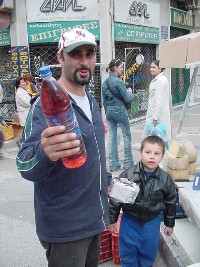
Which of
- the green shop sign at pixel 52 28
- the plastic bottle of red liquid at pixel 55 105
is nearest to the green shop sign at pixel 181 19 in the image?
the green shop sign at pixel 52 28

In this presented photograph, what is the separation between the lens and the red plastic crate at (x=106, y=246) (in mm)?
3373

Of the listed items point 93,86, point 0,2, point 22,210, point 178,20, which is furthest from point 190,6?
point 22,210

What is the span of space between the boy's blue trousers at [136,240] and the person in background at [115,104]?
3058 mm

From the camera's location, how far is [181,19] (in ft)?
46.6

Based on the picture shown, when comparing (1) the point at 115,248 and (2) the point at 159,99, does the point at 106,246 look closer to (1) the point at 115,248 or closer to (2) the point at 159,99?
(1) the point at 115,248

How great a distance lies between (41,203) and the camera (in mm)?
1925

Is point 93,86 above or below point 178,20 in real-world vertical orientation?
below

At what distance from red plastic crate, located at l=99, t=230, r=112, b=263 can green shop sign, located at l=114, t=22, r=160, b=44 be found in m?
7.79

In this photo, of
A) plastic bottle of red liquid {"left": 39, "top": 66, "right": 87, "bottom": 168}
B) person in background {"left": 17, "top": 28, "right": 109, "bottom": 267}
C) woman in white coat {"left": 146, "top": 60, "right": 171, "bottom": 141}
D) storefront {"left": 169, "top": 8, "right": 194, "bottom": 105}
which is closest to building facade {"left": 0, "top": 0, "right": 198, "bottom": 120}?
storefront {"left": 169, "top": 8, "right": 194, "bottom": 105}

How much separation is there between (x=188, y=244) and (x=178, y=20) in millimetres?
12002

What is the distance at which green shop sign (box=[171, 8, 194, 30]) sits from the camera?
1343 centimetres

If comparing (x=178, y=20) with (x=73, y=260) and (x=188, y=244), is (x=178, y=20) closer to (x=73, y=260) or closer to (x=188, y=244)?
(x=188, y=244)

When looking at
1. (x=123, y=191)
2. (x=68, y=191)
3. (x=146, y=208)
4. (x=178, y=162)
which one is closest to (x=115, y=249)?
(x=146, y=208)

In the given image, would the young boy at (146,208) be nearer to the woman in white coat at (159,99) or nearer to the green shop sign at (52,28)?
the woman in white coat at (159,99)
